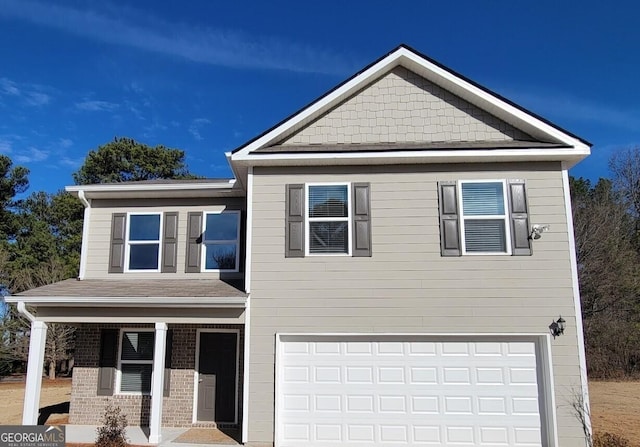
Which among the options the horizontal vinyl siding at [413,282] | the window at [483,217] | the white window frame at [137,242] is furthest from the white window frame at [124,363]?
the window at [483,217]

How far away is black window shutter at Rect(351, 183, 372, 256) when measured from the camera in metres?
9.70

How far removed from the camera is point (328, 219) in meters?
9.95

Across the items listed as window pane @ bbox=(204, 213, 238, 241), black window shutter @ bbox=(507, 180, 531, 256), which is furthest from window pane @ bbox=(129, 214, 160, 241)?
black window shutter @ bbox=(507, 180, 531, 256)

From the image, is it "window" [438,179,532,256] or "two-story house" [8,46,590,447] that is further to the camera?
"window" [438,179,532,256]

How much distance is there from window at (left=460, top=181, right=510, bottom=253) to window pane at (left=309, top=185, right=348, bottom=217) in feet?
7.67

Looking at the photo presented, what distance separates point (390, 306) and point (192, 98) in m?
13.0

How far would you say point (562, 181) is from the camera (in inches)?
387

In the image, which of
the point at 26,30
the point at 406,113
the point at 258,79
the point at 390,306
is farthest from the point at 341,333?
the point at 26,30

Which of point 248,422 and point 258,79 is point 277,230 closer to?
point 248,422

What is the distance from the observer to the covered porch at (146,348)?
964cm

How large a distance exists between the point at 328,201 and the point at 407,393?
3.95 metres

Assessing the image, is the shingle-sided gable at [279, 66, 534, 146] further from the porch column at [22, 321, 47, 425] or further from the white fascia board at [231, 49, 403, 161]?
the porch column at [22, 321, 47, 425]

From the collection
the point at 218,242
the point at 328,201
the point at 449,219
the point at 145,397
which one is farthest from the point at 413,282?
the point at 145,397

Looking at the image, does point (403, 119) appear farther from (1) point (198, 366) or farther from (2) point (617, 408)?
(2) point (617, 408)
